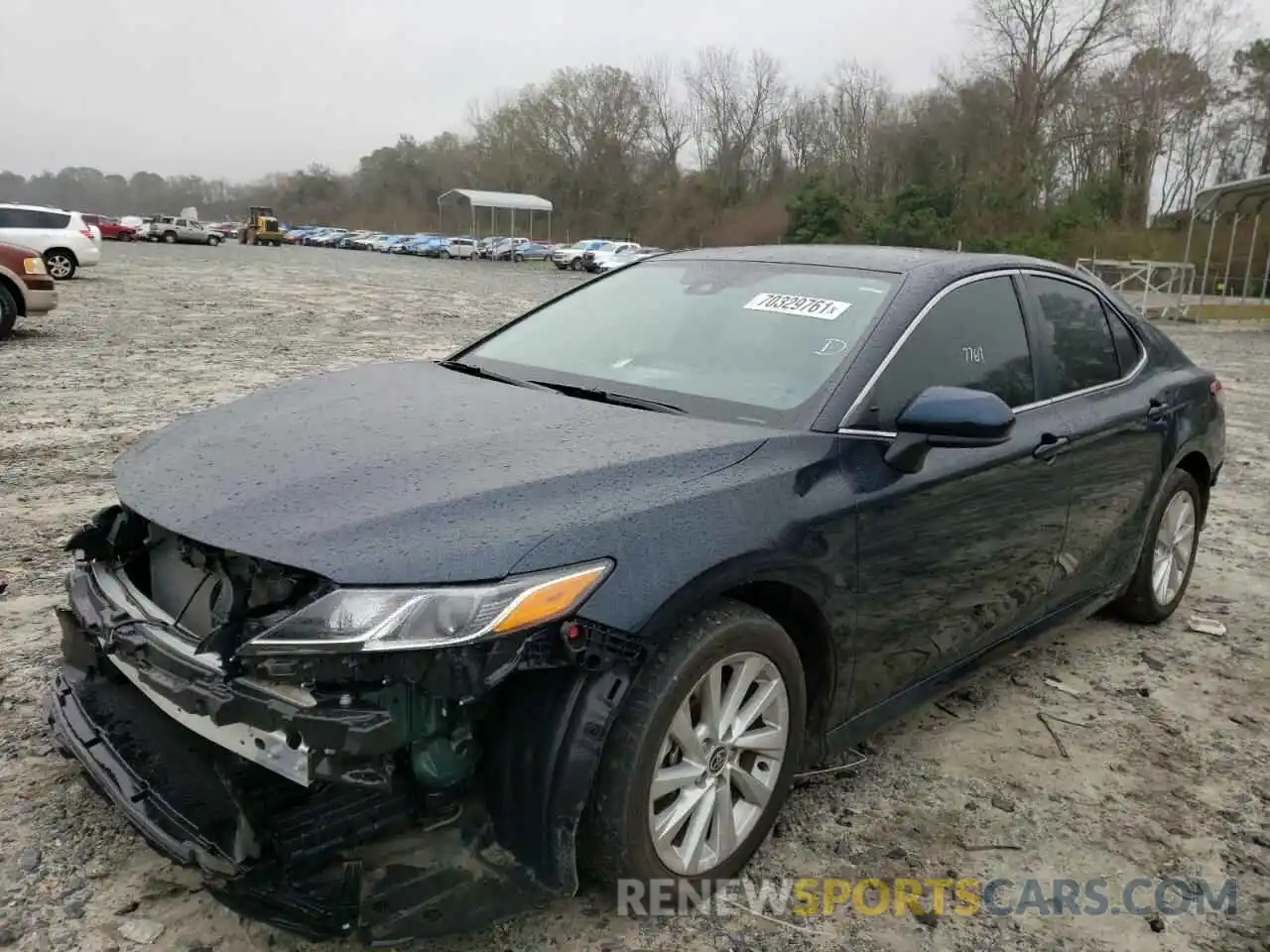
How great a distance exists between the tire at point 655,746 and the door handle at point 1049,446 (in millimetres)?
1385

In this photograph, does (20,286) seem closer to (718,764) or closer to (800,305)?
(800,305)

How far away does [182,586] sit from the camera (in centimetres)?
243

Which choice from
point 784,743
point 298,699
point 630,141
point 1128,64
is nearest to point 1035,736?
point 784,743

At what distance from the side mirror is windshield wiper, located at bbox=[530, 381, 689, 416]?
2.04 feet

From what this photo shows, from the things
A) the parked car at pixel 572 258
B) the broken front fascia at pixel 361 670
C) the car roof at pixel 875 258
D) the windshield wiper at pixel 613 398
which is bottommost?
the broken front fascia at pixel 361 670

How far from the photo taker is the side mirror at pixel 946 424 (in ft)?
8.73

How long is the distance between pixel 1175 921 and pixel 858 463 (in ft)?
4.76

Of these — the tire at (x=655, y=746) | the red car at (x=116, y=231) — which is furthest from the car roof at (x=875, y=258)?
the red car at (x=116, y=231)

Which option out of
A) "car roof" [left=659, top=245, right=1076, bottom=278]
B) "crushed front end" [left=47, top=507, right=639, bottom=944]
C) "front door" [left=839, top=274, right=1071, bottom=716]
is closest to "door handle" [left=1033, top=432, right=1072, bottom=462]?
"front door" [left=839, top=274, right=1071, bottom=716]

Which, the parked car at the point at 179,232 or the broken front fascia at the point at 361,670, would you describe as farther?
the parked car at the point at 179,232

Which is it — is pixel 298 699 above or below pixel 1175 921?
above

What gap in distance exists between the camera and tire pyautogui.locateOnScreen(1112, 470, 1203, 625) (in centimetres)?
433

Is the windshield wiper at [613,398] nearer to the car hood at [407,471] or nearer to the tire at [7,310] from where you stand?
the car hood at [407,471]

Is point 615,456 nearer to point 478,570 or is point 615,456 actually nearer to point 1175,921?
point 478,570
